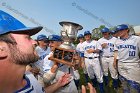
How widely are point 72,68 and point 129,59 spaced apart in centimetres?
299

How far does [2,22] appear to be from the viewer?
160cm

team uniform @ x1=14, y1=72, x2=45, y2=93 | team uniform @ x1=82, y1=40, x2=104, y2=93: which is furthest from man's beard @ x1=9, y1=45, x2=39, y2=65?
team uniform @ x1=82, y1=40, x2=104, y2=93

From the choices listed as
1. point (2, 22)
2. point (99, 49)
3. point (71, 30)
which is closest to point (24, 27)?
point (2, 22)

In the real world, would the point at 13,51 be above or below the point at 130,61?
above

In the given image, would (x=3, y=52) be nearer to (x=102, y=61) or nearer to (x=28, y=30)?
(x=28, y=30)

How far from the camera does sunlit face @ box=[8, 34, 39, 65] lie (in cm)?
162

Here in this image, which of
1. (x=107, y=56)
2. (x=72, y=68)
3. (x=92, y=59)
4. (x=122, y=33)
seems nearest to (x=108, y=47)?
(x=107, y=56)

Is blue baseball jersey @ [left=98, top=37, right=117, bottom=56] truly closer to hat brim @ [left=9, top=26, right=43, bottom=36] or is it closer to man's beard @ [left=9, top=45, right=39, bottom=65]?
hat brim @ [left=9, top=26, right=43, bottom=36]

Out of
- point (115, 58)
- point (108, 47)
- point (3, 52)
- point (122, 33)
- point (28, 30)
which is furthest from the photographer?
point (108, 47)

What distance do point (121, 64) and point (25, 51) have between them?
226 inches

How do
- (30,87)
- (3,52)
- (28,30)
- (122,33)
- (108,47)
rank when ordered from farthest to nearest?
(108,47) → (122,33) → (30,87) → (28,30) → (3,52)

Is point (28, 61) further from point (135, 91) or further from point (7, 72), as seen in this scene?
point (135, 91)

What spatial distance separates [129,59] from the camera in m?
6.82

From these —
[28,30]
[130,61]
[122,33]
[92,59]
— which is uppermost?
[122,33]
